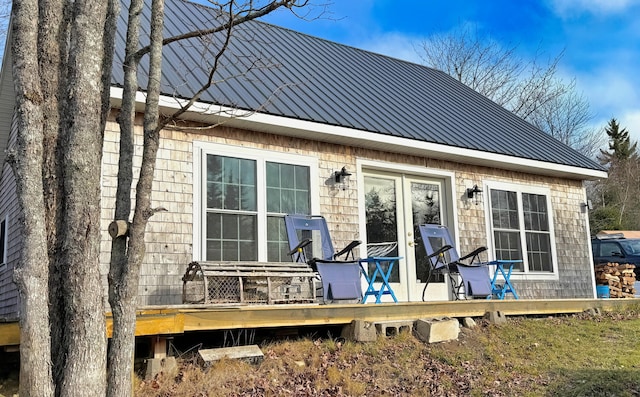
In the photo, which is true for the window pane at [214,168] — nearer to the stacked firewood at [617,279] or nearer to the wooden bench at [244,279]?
the wooden bench at [244,279]

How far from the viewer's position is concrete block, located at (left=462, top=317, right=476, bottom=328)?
611 centimetres

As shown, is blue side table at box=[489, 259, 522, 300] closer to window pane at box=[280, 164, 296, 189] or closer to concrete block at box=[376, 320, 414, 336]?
concrete block at box=[376, 320, 414, 336]

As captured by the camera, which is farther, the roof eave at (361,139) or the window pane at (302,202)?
the window pane at (302,202)

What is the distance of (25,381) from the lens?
2797mm

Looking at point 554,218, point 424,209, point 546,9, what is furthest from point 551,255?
point 546,9

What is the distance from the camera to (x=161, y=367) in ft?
14.4

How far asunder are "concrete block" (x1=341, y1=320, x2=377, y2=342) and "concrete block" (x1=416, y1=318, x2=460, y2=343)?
0.49 m

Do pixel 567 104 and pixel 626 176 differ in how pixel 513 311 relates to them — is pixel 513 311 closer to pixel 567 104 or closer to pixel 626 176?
pixel 567 104

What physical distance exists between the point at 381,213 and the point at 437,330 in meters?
2.55

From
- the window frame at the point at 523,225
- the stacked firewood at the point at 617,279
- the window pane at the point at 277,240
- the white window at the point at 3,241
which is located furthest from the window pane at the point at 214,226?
the stacked firewood at the point at 617,279

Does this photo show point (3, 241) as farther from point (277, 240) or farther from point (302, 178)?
point (302, 178)

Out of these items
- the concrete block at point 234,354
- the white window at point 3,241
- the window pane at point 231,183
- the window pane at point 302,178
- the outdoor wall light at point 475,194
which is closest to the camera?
the concrete block at point 234,354

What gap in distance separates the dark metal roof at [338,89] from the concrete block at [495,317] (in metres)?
2.42

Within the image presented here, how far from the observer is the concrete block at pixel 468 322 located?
6109mm
